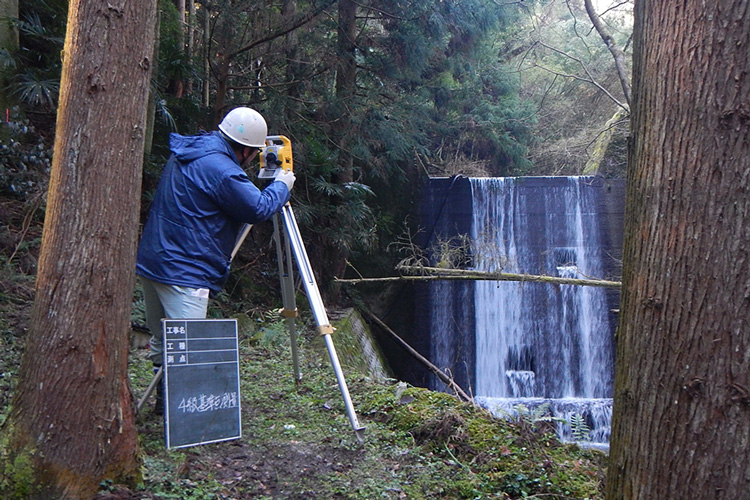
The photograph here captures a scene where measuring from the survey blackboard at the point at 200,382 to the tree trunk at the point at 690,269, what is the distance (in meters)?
2.08

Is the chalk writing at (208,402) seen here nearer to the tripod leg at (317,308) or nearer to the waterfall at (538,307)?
the tripod leg at (317,308)

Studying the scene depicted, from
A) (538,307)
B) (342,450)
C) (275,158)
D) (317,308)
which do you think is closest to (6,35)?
(275,158)

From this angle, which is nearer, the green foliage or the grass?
the grass

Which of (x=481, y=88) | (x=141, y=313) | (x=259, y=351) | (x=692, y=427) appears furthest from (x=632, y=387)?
(x=481, y=88)

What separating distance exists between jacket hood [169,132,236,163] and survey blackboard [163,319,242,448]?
2.93 ft

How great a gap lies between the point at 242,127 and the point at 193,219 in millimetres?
621

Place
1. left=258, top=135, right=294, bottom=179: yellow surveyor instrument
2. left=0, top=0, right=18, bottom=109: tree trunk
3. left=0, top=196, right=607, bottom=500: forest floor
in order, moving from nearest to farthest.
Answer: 1. left=0, top=196, right=607, bottom=500: forest floor
2. left=258, top=135, right=294, bottom=179: yellow surveyor instrument
3. left=0, top=0, right=18, bottom=109: tree trunk

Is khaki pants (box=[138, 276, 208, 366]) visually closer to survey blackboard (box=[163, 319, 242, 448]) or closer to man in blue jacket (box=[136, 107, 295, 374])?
man in blue jacket (box=[136, 107, 295, 374])

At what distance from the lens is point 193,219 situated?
10.7ft

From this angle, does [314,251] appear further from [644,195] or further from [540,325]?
[644,195]

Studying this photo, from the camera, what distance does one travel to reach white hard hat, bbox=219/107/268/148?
137 inches

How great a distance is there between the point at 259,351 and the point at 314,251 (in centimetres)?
418

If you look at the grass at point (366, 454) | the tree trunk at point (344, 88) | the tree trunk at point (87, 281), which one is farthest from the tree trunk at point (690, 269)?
the tree trunk at point (344, 88)

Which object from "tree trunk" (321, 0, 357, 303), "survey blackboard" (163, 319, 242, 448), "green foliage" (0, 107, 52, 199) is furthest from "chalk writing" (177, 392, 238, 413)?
"tree trunk" (321, 0, 357, 303)
